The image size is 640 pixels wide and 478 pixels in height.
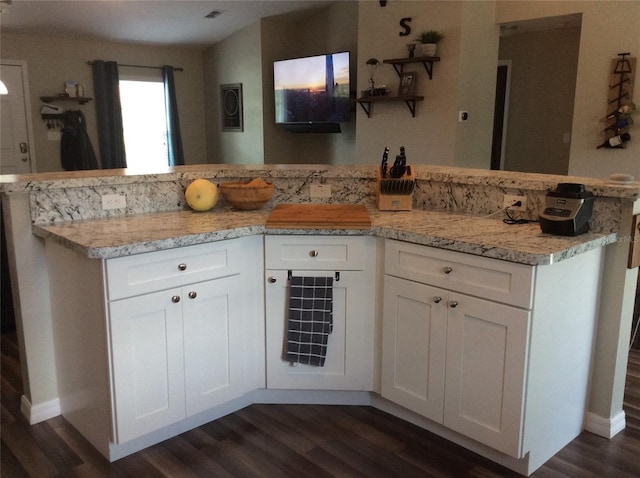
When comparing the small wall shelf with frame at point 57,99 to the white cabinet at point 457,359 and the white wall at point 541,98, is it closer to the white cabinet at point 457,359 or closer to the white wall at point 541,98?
the white wall at point 541,98

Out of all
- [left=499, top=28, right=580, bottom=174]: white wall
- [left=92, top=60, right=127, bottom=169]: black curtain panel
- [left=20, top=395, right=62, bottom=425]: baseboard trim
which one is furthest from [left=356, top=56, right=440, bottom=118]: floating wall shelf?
[left=20, top=395, right=62, bottom=425]: baseboard trim

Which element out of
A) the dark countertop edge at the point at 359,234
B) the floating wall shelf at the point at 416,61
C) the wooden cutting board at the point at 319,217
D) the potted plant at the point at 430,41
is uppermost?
the potted plant at the point at 430,41

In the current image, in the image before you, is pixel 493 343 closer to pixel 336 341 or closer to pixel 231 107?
pixel 336 341

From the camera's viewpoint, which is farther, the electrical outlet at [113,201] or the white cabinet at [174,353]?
the electrical outlet at [113,201]

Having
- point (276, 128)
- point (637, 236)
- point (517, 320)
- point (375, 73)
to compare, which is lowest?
point (517, 320)

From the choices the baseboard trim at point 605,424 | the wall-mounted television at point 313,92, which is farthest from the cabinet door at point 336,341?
the wall-mounted television at point 313,92

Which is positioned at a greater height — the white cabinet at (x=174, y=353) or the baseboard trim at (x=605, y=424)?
the white cabinet at (x=174, y=353)

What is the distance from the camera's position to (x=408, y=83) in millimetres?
5141

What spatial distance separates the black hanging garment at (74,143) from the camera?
668cm

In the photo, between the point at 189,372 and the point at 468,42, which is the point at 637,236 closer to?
the point at 189,372

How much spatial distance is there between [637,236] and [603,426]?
831 millimetres

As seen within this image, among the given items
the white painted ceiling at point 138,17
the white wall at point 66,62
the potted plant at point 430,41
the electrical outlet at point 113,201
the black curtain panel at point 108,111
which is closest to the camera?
the electrical outlet at point 113,201

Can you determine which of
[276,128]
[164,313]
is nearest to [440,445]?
[164,313]

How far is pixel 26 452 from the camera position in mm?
2225
